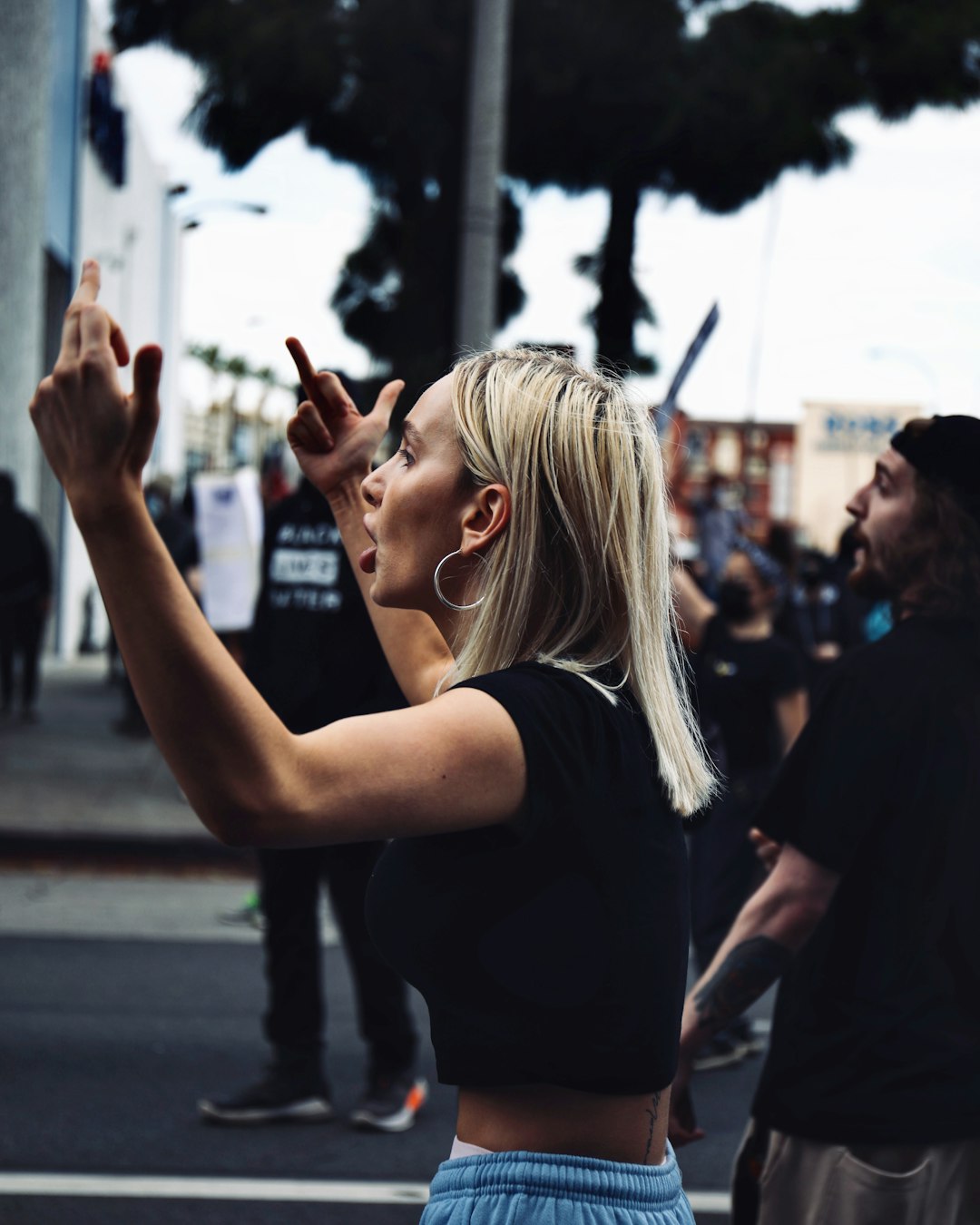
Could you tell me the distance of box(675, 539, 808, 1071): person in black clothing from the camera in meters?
5.28

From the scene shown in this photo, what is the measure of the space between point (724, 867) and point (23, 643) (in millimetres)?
9245

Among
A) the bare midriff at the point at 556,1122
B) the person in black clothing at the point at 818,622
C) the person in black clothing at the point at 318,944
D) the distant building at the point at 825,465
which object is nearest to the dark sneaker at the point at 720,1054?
the person in black clothing at the point at 318,944

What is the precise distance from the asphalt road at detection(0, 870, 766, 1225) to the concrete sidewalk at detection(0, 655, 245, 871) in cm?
94

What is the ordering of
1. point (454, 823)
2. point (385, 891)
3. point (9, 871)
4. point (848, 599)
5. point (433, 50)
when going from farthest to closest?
point (848, 599)
point (433, 50)
point (9, 871)
point (385, 891)
point (454, 823)

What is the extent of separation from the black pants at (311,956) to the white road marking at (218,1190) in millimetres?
494

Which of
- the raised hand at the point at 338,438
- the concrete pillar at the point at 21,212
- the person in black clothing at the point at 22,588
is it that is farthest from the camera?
the concrete pillar at the point at 21,212

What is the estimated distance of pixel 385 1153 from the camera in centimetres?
434

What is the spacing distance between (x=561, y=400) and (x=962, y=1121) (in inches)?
47.6

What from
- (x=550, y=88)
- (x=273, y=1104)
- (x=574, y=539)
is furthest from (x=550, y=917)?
(x=550, y=88)

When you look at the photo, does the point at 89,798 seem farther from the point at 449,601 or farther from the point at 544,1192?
the point at 544,1192

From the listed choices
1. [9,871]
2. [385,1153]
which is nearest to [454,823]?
[385,1153]

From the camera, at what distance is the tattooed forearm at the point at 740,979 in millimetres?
2285

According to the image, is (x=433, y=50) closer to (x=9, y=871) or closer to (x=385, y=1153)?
(x=9, y=871)

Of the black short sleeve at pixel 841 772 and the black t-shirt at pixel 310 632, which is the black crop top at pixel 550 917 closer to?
the black short sleeve at pixel 841 772
